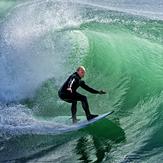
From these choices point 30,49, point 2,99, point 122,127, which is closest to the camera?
point 122,127

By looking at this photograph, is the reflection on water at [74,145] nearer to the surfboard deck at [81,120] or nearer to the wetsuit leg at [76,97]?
the surfboard deck at [81,120]

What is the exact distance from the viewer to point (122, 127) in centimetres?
425

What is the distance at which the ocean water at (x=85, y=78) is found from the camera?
3801mm

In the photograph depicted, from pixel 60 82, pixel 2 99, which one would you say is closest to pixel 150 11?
pixel 60 82

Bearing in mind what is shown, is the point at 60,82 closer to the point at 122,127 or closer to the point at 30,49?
the point at 30,49

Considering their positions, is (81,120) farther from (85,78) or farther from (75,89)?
(85,78)

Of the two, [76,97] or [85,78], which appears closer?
[76,97]

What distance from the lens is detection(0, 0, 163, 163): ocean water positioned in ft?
12.5

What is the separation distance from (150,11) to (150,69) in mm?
4436

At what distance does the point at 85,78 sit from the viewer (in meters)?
6.17

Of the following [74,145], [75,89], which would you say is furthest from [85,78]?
[74,145]

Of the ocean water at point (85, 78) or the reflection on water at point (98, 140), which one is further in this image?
the ocean water at point (85, 78)

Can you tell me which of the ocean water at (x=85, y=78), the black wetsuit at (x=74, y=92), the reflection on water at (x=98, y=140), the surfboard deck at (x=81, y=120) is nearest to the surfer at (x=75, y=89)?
the black wetsuit at (x=74, y=92)

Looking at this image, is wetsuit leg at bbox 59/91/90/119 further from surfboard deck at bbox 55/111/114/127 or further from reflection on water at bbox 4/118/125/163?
reflection on water at bbox 4/118/125/163
